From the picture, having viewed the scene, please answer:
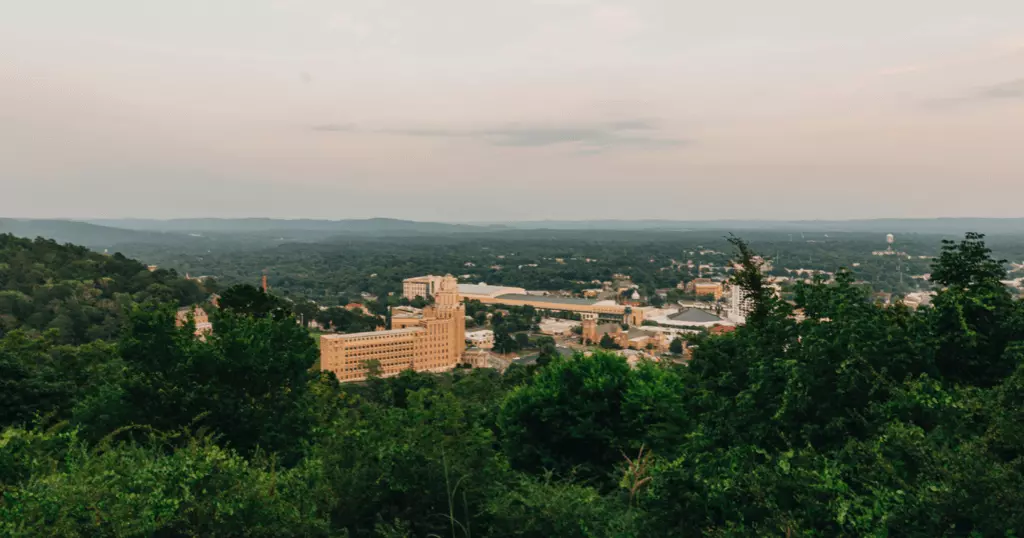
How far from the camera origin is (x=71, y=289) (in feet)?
125

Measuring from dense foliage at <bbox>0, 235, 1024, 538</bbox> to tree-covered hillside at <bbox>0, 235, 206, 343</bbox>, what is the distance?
22160 mm

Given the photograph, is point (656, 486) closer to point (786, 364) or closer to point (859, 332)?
point (786, 364)

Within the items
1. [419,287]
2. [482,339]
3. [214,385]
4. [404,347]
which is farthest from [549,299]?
[214,385]

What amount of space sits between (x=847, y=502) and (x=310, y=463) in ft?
19.9

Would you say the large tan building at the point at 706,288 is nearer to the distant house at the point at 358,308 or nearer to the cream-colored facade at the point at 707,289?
the cream-colored facade at the point at 707,289

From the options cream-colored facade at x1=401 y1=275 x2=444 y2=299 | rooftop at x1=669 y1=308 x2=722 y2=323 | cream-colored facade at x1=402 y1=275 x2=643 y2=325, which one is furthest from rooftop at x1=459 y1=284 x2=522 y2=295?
rooftop at x1=669 y1=308 x2=722 y2=323

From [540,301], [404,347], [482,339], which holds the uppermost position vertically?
[404,347]

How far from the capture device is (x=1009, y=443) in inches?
211

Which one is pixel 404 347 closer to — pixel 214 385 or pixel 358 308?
pixel 358 308

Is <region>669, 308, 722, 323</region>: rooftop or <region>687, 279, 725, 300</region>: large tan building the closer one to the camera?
<region>669, 308, 722, 323</region>: rooftop

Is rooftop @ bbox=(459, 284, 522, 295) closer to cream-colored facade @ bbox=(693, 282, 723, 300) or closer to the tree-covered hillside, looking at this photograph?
cream-colored facade @ bbox=(693, 282, 723, 300)

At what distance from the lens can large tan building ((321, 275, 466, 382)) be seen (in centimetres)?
5075

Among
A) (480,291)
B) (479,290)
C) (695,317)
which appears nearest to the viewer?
(695,317)

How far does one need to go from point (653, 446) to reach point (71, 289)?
39160mm
